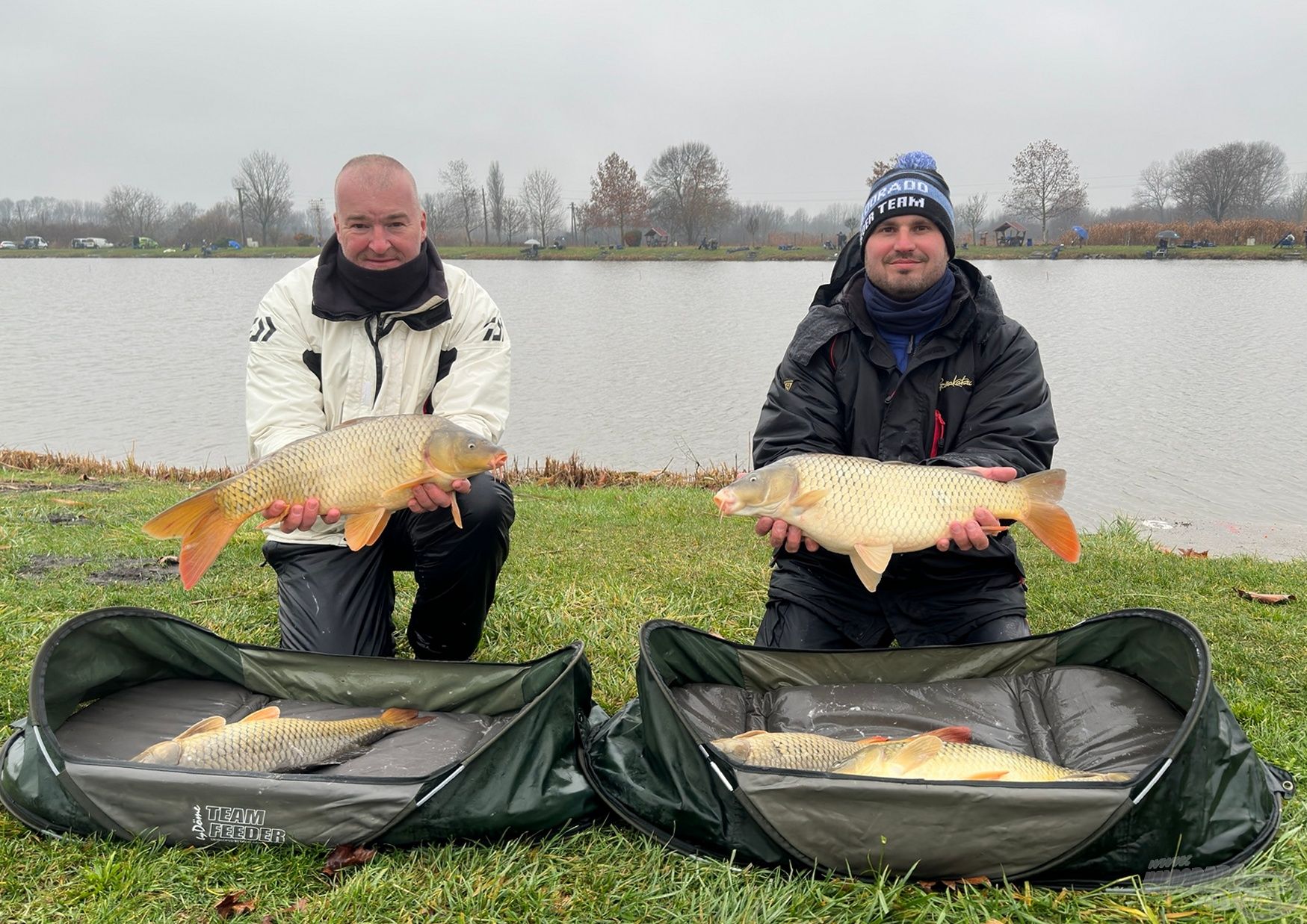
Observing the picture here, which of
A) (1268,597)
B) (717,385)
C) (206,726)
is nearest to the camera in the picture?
(206,726)

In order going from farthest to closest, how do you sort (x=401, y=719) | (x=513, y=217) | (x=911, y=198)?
(x=513, y=217) → (x=911, y=198) → (x=401, y=719)

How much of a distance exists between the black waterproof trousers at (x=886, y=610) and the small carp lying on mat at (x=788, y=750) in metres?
0.61

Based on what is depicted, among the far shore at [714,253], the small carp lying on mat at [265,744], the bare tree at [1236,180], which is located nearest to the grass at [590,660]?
the small carp lying on mat at [265,744]

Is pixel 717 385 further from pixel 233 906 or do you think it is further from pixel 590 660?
pixel 233 906

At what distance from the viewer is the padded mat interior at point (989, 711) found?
2041 mm

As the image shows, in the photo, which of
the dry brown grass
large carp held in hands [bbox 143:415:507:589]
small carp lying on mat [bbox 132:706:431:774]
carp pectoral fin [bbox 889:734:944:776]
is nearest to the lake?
carp pectoral fin [bbox 889:734:944:776]

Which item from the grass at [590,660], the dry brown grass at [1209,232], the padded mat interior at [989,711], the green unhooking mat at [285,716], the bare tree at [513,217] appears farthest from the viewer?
the bare tree at [513,217]

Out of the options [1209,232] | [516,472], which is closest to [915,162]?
[516,472]

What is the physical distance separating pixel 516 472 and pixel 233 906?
5.09 meters

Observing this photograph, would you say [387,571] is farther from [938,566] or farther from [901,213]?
[901,213]

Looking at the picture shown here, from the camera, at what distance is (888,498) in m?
2.12

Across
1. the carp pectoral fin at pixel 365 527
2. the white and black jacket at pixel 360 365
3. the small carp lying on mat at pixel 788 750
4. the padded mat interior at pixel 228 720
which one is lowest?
the padded mat interior at pixel 228 720

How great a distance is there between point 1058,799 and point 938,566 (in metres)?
1.00

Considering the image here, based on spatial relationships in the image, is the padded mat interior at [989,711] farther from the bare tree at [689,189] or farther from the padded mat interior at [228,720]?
the bare tree at [689,189]
